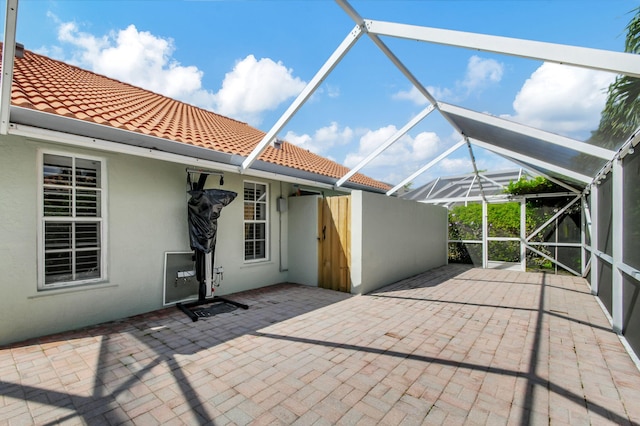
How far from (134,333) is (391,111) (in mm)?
6796

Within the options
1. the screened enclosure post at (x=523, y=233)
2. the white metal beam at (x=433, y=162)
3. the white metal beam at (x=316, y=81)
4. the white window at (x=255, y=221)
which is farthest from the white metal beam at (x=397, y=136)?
the screened enclosure post at (x=523, y=233)

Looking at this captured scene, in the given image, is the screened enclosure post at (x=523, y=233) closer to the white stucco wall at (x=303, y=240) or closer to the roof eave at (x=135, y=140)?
the white stucco wall at (x=303, y=240)

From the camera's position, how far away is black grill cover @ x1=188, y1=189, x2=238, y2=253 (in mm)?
5414

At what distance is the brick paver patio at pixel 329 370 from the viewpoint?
2.54 metres

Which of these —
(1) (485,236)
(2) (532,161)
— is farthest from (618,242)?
(1) (485,236)

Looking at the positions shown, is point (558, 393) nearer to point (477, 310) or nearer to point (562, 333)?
point (562, 333)

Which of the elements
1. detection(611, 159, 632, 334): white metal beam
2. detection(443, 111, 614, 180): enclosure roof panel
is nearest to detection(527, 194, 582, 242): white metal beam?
detection(443, 111, 614, 180): enclosure roof panel

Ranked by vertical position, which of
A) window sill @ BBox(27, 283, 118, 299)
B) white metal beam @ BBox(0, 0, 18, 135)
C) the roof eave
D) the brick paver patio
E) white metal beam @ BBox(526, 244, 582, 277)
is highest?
white metal beam @ BBox(0, 0, 18, 135)

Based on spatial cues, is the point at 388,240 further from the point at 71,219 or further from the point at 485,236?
the point at 71,219

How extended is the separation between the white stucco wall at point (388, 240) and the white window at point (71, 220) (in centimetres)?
495

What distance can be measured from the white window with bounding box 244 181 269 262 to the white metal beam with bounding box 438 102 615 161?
4.92 metres

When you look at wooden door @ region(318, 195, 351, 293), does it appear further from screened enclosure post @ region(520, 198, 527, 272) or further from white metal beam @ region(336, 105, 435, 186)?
screened enclosure post @ region(520, 198, 527, 272)

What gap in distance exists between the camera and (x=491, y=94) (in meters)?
4.91

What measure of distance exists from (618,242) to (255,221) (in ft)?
22.5
